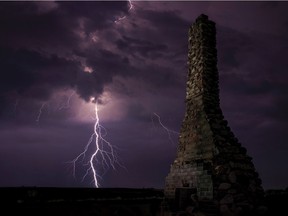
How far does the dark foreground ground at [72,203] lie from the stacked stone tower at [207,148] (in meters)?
1.35

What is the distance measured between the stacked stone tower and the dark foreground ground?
1.35m

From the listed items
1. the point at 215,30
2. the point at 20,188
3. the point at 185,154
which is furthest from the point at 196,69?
the point at 20,188

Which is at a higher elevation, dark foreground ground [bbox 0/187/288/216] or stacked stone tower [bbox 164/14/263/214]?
stacked stone tower [bbox 164/14/263/214]

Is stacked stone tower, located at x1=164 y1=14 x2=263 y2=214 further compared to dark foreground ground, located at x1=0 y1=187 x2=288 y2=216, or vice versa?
stacked stone tower, located at x1=164 y1=14 x2=263 y2=214

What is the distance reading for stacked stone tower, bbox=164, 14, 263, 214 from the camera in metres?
9.26

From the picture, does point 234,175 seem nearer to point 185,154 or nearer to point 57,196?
point 185,154

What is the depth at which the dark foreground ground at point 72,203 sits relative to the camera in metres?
6.51

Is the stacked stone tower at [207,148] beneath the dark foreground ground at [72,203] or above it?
above

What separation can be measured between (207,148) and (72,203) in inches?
191

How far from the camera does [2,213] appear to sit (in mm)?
6184

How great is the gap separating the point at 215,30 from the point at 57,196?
8689 mm

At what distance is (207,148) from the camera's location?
998 centimetres

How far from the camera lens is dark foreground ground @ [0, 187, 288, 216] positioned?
6.51 metres

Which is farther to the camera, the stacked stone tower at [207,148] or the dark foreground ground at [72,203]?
the stacked stone tower at [207,148]
